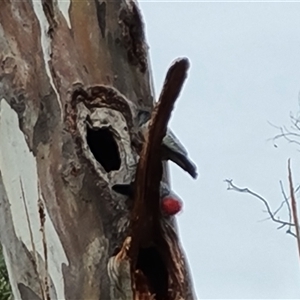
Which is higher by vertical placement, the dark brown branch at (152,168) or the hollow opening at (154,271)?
the dark brown branch at (152,168)

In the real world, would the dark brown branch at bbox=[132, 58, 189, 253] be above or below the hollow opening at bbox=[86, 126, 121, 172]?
below

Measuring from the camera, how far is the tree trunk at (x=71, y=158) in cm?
93

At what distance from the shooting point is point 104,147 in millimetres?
990

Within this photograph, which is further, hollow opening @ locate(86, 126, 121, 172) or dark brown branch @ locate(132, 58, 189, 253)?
hollow opening @ locate(86, 126, 121, 172)

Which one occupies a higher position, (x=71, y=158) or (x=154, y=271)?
(x=71, y=158)

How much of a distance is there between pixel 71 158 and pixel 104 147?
0.15ft

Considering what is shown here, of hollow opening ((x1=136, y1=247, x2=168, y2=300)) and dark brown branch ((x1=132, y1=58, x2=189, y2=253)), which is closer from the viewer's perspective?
dark brown branch ((x1=132, y1=58, x2=189, y2=253))

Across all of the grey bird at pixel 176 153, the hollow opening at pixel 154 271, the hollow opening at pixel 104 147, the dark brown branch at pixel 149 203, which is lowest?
the hollow opening at pixel 154 271

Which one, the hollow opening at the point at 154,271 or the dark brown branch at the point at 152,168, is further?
the hollow opening at the point at 154,271

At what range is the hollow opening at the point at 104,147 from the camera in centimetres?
98

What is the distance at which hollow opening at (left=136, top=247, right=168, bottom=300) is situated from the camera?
0.96 metres

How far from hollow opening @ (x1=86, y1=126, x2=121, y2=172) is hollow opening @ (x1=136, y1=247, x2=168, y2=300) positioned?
10 cm

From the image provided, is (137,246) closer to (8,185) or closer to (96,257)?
(96,257)

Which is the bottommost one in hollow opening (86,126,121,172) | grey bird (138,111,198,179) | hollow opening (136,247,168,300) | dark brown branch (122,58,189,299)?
hollow opening (136,247,168,300)
